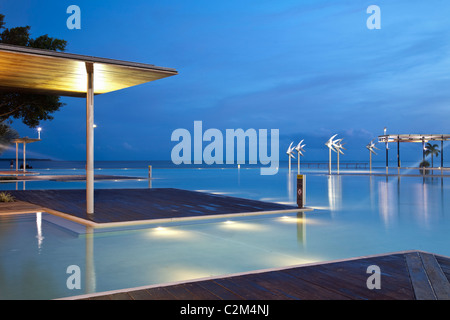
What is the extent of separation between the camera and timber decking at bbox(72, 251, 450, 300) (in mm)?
3682

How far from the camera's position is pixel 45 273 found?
4766 millimetres

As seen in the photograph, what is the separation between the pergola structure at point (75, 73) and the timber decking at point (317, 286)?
567 centimetres

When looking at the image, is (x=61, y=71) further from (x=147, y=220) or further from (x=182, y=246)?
(x=182, y=246)

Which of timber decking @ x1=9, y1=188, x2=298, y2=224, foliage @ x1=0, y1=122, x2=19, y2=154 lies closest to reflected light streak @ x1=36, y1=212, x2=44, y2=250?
timber decking @ x1=9, y1=188, x2=298, y2=224

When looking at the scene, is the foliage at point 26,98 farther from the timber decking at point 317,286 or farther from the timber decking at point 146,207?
the timber decking at point 317,286

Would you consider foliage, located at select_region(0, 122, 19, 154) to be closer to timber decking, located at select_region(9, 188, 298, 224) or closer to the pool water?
timber decking, located at select_region(9, 188, 298, 224)

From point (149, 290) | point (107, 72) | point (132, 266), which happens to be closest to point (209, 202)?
point (107, 72)

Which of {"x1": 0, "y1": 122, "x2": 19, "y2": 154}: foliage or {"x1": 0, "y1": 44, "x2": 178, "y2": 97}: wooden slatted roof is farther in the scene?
Result: {"x1": 0, "y1": 122, "x2": 19, "y2": 154}: foliage

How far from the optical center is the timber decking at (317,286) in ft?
12.1

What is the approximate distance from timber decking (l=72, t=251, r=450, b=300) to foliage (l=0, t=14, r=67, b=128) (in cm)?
1333

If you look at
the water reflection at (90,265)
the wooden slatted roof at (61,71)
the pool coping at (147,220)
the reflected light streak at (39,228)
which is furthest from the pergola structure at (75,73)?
the water reflection at (90,265)

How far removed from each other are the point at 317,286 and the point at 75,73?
7.69 meters

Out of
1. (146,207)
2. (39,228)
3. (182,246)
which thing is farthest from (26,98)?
(182,246)

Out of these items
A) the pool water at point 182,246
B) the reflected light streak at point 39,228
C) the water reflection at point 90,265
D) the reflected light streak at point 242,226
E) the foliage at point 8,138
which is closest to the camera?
the water reflection at point 90,265
